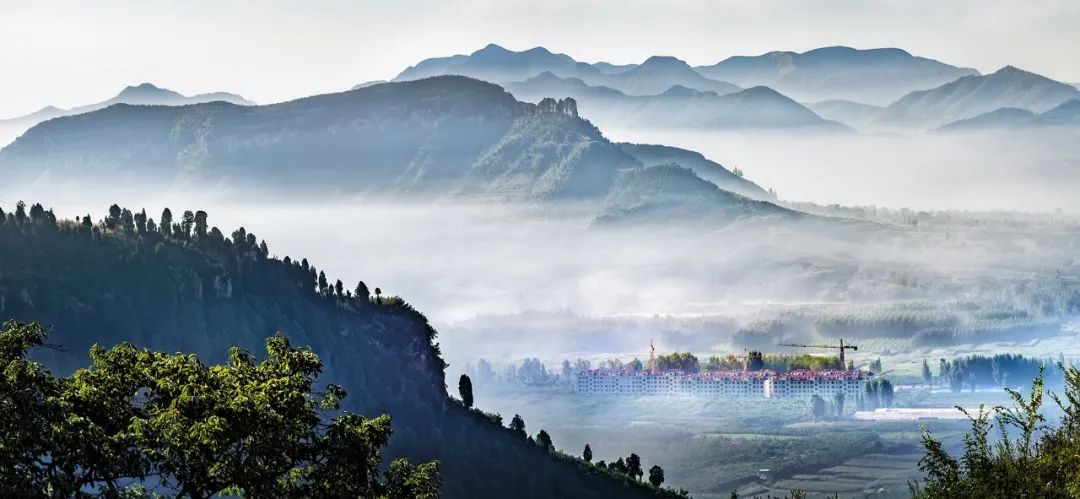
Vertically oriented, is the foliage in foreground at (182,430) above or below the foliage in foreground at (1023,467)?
above

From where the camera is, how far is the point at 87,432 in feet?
228

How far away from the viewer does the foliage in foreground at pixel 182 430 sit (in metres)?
68.3

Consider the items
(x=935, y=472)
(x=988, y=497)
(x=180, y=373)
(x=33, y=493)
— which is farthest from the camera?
(x=935, y=472)

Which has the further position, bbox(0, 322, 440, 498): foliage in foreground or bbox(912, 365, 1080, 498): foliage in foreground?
bbox(912, 365, 1080, 498): foliage in foreground

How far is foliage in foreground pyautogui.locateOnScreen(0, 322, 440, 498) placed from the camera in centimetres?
6831

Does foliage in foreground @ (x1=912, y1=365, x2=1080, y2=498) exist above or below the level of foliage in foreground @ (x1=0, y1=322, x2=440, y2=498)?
below

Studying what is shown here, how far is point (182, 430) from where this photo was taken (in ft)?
226

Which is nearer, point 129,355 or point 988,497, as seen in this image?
point 129,355

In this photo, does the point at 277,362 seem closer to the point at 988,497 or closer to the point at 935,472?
the point at 988,497

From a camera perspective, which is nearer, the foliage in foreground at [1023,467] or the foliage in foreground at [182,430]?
the foliage in foreground at [182,430]

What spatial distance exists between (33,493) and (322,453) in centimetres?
1112

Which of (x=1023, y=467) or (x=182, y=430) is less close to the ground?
(x=182, y=430)

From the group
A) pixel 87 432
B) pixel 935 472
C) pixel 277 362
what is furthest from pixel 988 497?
pixel 87 432

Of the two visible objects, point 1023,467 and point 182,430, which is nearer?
point 182,430
